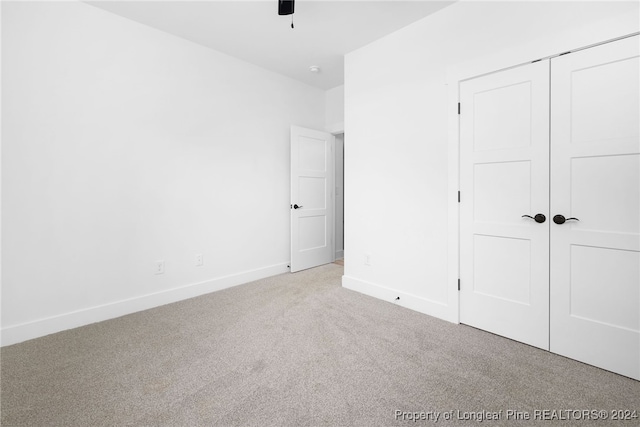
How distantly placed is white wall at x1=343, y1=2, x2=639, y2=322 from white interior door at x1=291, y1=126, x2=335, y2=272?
3.06 ft

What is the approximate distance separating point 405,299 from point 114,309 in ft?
8.97

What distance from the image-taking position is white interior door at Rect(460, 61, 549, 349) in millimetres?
2061

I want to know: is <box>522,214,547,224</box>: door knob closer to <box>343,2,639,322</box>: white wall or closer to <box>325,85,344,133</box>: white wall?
<box>343,2,639,322</box>: white wall

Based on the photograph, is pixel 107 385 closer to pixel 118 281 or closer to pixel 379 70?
pixel 118 281

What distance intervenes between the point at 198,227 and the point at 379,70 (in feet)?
8.50

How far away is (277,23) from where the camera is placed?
2.79 metres

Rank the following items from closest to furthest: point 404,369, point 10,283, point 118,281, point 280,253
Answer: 1. point 404,369
2. point 10,283
3. point 118,281
4. point 280,253

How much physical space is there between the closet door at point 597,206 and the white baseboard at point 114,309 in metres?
3.11

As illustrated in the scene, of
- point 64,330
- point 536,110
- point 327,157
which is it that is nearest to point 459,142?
point 536,110

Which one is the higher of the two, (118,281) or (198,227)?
(198,227)

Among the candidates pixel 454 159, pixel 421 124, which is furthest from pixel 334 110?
pixel 454 159

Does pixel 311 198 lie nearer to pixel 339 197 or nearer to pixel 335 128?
pixel 339 197

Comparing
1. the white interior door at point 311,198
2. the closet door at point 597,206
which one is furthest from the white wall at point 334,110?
the closet door at point 597,206

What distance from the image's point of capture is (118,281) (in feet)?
8.90
